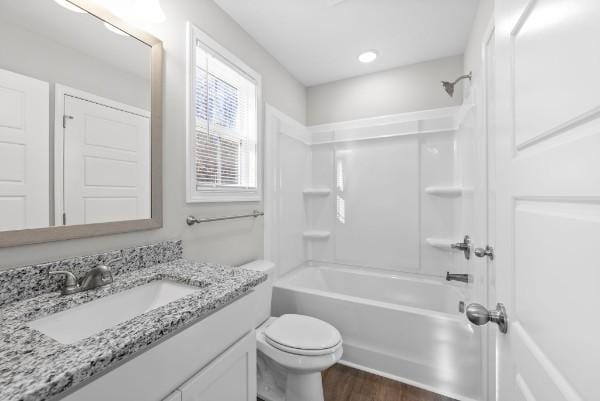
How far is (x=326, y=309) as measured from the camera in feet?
6.21

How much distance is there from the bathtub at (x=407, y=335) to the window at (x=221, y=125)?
0.96 meters

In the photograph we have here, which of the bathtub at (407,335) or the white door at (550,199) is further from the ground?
the white door at (550,199)

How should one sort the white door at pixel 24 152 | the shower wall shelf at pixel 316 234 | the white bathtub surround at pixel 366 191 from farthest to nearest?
the shower wall shelf at pixel 316 234
the white bathtub surround at pixel 366 191
the white door at pixel 24 152

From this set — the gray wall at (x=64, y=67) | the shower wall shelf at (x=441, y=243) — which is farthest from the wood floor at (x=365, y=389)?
the gray wall at (x=64, y=67)

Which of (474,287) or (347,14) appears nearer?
(474,287)

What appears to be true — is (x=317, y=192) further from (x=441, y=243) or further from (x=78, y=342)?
(x=78, y=342)

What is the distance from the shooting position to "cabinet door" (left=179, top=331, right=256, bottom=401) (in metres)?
0.78

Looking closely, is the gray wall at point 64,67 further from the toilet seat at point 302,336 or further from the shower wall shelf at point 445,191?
the shower wall shelf at point 445,191

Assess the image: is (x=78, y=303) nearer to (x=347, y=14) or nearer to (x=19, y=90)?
(x=19, y=90)

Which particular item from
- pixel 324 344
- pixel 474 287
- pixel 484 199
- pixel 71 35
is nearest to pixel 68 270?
pixel 71 35

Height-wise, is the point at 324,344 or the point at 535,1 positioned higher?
the point at 535,1

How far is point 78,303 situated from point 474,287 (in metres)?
A: 1.95

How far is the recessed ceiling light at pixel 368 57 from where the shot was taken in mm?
2218

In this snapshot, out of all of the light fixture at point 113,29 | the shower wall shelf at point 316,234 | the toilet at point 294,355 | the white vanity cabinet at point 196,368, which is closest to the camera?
the white vanity cabinet at point 196,368
